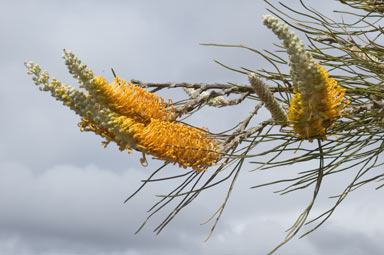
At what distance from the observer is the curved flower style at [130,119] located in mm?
1000

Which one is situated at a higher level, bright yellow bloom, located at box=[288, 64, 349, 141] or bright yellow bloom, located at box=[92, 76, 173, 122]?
bright yellow bloom, located at box=[92, 76, 173, 122]

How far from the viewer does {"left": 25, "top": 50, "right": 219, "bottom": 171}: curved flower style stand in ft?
3.28

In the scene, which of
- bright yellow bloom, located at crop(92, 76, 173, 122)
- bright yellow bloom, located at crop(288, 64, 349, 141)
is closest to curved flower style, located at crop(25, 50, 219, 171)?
A: bright yellow bloom, located at crop(92, 76, 173, 122)

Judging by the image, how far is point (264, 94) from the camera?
109 cm

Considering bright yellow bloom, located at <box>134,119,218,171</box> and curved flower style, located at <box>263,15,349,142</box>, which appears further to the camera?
bright yellow bloom, located at <box>134,119,218,171</box>

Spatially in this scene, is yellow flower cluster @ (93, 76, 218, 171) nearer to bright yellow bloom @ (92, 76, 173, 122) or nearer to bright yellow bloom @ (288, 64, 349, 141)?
bright yellow bloom @ (92, 76, 173, 122)

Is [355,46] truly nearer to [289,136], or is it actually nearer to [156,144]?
[289,136]

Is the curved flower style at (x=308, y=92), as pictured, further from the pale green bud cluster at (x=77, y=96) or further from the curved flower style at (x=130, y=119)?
the pale green bud cluster at (x=77, y=96)

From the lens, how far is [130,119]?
1.06 meters

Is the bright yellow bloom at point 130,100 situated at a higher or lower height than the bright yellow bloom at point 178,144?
higher

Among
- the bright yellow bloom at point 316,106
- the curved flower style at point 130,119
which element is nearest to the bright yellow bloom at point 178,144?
the curved flower style at point 130,119

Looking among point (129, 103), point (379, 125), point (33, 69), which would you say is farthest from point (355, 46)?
point (33, 69)

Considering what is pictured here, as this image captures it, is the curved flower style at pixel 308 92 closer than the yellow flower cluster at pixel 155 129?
Yes

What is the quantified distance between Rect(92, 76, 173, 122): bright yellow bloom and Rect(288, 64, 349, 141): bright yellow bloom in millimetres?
300
